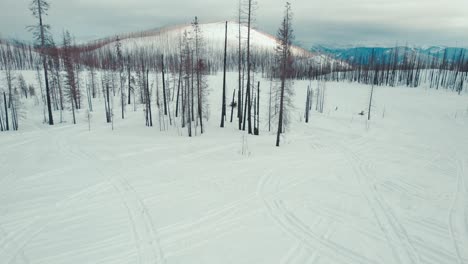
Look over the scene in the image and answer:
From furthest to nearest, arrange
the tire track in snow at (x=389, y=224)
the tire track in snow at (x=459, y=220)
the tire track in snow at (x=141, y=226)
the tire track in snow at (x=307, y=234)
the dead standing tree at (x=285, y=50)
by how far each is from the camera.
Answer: the dead standing tree at (x=285, y=50) → the tire track in snow at (x=459, y=220) → the tire track in snow at (x=389, y=224) → the tire track in snow at (x=307, y=234) → the tire track in snow at (x=141, y=226)

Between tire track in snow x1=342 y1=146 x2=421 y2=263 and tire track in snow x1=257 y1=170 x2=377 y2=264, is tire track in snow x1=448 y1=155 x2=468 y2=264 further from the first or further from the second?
tire track in snow x1=257 y1=170 x2=377 y2=264

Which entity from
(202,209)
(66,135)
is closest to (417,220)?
(202,209)

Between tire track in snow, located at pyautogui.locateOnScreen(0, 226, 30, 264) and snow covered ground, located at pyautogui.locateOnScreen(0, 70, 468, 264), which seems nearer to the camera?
tire track in snow, located at pyautogui.locateOnScreen(0, 226, 30, 264)

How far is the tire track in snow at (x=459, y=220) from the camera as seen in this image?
8680 mm

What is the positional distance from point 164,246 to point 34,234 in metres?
4.90

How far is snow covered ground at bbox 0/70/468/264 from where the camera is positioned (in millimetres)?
8348

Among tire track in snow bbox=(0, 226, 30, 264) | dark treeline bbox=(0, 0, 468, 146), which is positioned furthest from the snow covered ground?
dark treeline bbox=(0, 0, 468, 146)

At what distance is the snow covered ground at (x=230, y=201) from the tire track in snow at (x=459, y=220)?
0.05 m

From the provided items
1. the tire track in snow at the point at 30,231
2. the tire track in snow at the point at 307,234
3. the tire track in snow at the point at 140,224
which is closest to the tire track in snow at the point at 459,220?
the tire track in snow at the point at 307,234

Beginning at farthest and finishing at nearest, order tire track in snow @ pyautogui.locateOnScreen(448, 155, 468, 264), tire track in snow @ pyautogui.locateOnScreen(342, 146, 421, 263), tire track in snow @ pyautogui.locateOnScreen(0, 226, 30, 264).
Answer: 1. tire track in snow @ pyautogui.locateOnScreen(448, 155, 468, 264)
2. tire track in snow @ pyautogui.locateOnScreen(342, 146, 421, 263)
3. tire track in snow @ pyautogui.locateOnScreen(0, 226, 30, 264)

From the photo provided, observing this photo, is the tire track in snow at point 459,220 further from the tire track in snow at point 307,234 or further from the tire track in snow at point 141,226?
the tire track in snow at point 141,226

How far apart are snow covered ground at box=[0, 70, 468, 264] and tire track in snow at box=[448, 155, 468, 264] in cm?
5

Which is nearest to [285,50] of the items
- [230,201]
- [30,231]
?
[230,201]

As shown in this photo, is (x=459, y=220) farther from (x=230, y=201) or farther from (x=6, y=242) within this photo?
(x=6, y=242)
